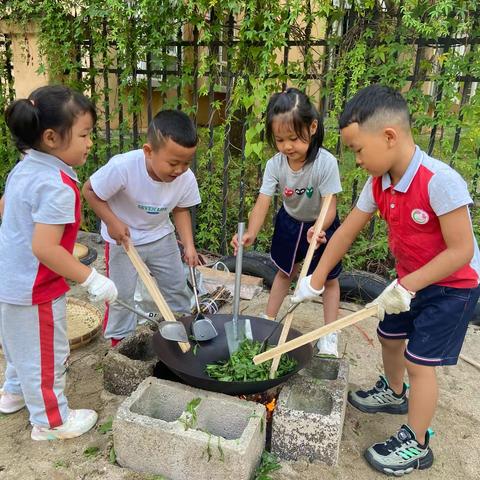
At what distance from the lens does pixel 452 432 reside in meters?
2.48

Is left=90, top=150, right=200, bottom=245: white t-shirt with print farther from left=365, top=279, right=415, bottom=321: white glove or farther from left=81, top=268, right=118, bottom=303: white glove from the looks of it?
left=365, top=279, right=415, bottom=321: white glove

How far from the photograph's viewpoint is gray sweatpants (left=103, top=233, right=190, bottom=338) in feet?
9.36

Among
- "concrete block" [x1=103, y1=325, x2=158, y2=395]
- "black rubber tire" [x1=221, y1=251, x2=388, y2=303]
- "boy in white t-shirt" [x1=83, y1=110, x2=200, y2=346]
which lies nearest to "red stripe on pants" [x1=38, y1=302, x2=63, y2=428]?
"concrete block" [x1=103, y1=325, x2=158, y2=395]

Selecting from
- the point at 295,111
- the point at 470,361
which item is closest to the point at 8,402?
the point at 295,111

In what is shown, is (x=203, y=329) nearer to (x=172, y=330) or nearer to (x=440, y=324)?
(x=172, y=330)

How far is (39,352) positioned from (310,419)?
1237 mm

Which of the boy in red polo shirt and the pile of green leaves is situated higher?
the boy in red polo shirt

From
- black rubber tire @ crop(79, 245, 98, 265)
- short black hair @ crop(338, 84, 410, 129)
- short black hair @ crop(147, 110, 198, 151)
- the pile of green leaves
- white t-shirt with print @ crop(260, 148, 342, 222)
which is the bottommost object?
black rubber tire @ crop(79, 245, 98, 265)

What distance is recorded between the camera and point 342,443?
2.33m

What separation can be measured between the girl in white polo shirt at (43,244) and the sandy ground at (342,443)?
0.15m

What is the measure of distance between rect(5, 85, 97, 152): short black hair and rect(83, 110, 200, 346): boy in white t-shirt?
0.53 m

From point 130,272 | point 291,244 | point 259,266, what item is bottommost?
point 259,266

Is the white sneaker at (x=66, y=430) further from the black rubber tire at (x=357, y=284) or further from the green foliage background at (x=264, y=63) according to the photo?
the green foliage background at (x=264, y=63)

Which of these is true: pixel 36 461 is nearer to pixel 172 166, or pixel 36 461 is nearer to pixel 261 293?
pixel 172 166
